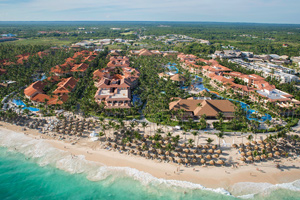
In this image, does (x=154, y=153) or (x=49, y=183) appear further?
(x=154, y=153)

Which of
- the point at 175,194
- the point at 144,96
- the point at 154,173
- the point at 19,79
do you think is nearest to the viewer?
the point at 175,194

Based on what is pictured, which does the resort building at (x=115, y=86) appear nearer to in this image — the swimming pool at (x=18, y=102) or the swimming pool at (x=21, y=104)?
the swimming pool at (x=21, y=104)

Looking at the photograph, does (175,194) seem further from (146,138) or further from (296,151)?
(296,151)

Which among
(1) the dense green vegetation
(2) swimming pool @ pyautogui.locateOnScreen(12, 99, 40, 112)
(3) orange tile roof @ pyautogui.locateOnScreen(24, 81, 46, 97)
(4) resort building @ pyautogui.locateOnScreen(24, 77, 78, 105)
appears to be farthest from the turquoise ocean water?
(1) the dense green vegetation

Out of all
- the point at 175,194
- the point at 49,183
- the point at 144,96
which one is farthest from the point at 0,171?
the point at 144,96

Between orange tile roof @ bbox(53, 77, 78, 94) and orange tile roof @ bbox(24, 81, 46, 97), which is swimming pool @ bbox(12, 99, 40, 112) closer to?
orange tile roof @ bbox(24, 81, 46, 97)

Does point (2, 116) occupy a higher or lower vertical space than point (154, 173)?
higher

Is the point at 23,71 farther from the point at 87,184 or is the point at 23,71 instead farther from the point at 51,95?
the point at 87,184
